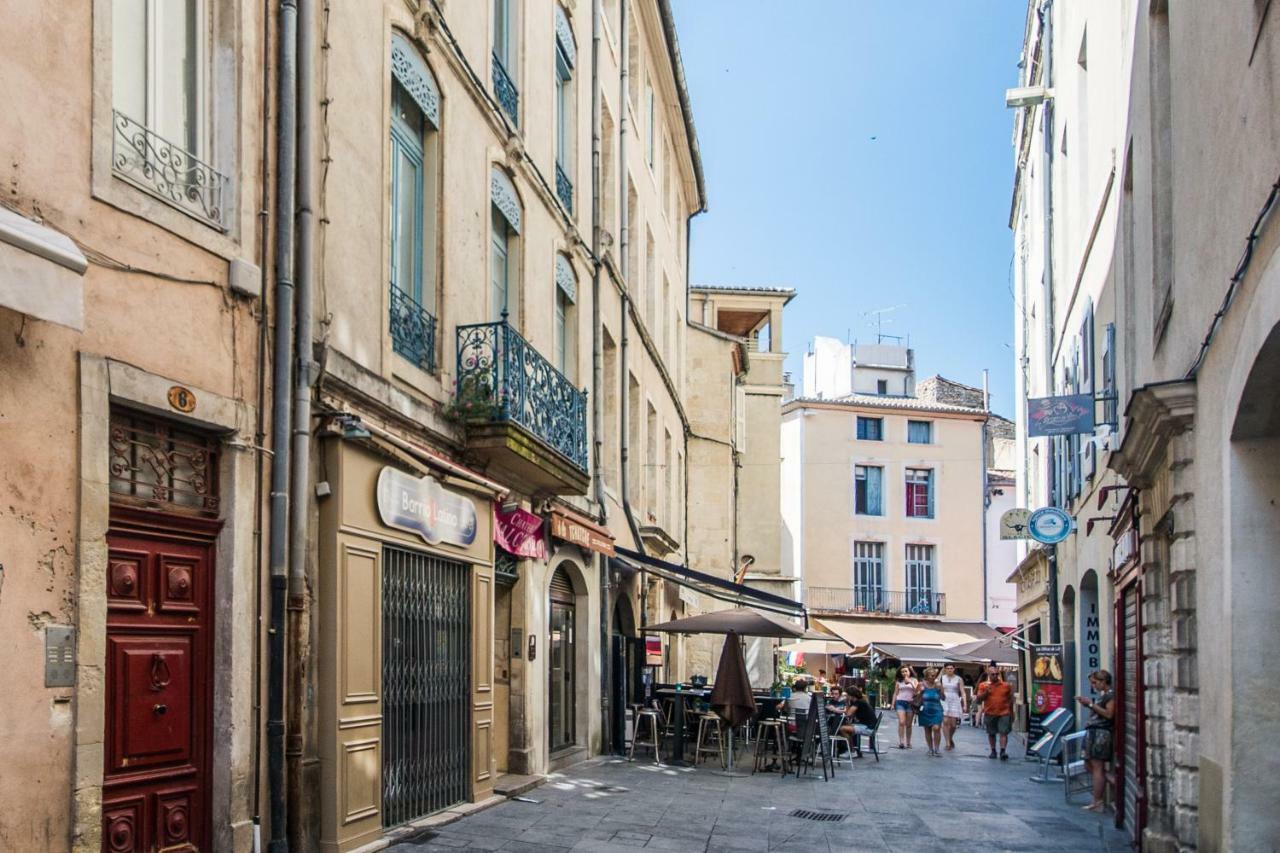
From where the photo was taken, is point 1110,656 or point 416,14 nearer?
point 416,14

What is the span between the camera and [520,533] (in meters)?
14.3

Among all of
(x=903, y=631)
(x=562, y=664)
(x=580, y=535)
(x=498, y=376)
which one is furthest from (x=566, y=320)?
(x=903, y=631)

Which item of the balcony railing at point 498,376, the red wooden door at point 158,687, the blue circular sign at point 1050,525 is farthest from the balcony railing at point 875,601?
the red wooden door at point 158,687

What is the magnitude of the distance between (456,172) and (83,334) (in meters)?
6.12

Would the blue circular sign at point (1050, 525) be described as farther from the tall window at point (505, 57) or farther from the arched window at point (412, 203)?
the arched window at point (412, 203)

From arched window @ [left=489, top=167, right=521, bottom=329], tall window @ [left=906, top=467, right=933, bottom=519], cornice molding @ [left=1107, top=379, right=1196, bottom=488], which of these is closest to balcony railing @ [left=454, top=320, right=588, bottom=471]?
arched window @ [left=489, top=167, right=521, bottom=329]

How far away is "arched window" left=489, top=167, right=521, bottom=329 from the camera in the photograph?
14.4 m

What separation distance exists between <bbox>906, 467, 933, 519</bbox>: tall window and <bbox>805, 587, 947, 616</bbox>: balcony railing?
9.91ft

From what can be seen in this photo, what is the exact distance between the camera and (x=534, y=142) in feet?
51.9

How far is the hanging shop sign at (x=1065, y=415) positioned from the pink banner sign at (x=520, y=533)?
561cm

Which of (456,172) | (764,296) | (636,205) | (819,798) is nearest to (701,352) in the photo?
(764,296)

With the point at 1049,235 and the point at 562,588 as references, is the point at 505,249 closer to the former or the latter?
the point at 562,588

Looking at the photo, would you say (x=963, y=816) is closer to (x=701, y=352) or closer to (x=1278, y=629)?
(x=1278, y=629)

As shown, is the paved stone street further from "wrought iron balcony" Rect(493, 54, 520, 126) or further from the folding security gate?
"wrought iron balcony" Rect(493, 54, 520, 126)
